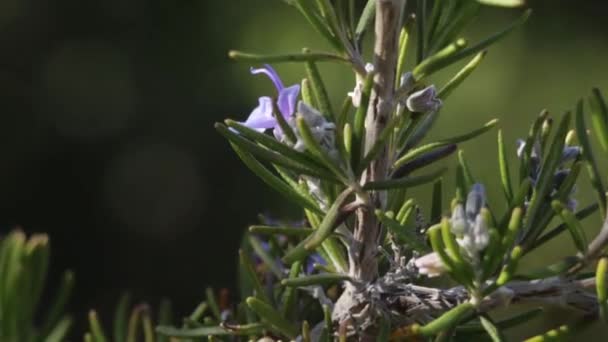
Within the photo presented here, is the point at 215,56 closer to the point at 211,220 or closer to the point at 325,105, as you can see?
the point at 211,220

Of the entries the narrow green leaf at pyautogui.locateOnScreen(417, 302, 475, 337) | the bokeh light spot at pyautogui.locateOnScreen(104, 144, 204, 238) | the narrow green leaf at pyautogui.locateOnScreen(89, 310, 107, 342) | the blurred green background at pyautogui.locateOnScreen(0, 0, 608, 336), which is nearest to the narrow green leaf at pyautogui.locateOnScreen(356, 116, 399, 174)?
the narrow green leaf at pyautogui.locateOnScreen(417, 302, 475, 337)

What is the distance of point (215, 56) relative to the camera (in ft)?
9.48

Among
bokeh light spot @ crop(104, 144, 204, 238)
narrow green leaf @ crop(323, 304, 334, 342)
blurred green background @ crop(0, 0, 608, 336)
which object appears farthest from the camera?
bokeh light spot @ crop(104, 144, 204, 238)

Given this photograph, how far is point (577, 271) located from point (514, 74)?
2.04m

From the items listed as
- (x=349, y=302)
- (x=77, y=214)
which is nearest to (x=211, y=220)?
(x=77, y=214)

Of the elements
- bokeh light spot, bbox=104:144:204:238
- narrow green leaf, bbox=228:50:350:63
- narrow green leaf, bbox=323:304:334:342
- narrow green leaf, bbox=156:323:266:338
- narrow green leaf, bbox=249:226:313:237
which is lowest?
narrow green leaf, bbox=323:304:334:342

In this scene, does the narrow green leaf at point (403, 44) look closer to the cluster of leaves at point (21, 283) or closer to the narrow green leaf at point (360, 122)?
the narrow green leaf at point (360, 122)

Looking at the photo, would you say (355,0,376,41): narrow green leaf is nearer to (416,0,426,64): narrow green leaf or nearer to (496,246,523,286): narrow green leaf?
(416,0,426,64): narrow green leaf

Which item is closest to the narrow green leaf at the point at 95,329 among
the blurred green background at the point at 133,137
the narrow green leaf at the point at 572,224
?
the narrow green leaf at the point at 572,224

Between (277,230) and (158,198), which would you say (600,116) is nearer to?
(277,230)

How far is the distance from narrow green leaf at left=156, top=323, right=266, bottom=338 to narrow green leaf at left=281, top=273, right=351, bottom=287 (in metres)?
0.07

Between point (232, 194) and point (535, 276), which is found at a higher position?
point (232, 194)

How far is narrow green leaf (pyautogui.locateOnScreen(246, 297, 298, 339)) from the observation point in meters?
0.60

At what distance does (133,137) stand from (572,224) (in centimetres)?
→ 255
